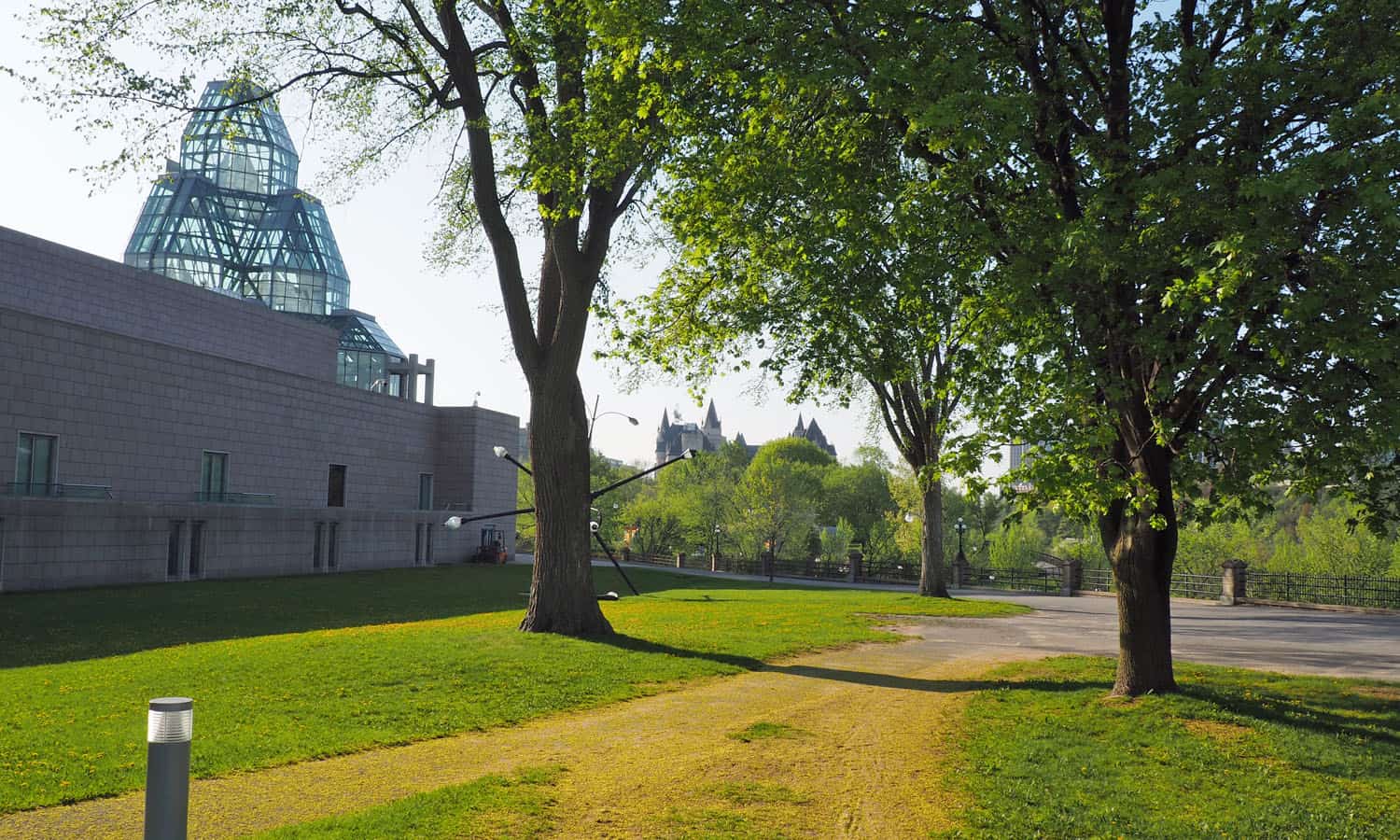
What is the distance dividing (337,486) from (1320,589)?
42.1 metres

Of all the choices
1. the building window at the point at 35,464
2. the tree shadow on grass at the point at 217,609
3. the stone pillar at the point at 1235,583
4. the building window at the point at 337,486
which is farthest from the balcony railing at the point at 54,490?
the stone pillar at the point at 1235,583

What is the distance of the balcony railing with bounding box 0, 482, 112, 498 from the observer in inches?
1121

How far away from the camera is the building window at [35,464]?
94.9 feet

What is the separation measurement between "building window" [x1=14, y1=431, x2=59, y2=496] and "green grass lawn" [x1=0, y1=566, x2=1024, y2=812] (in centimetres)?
478

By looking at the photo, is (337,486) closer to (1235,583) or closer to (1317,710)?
(1235,583)

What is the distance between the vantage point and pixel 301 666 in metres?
13.2

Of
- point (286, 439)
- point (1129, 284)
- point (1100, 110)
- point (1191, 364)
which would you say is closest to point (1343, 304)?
point (1191, 364)

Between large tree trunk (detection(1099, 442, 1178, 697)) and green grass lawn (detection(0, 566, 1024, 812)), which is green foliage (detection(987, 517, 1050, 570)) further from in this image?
large tree trunk (detection(1099, 442, 1178, 697))

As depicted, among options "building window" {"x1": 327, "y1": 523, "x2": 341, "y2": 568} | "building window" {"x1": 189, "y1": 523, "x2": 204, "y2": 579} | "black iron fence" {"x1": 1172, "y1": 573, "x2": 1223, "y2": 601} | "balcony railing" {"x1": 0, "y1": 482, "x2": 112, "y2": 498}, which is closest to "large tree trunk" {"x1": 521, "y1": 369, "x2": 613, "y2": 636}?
"balcony railing" {"x1": 0, "y1": 482, "x2": 112, "y2": 498}

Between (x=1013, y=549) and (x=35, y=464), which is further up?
(x=35, y=464)

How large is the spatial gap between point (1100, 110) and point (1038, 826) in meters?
8.44

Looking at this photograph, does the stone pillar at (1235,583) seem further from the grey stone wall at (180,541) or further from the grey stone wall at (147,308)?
the grey stone wall at (147,308)

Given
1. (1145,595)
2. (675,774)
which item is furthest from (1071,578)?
(675,774)

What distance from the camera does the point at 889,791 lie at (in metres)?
8.17
